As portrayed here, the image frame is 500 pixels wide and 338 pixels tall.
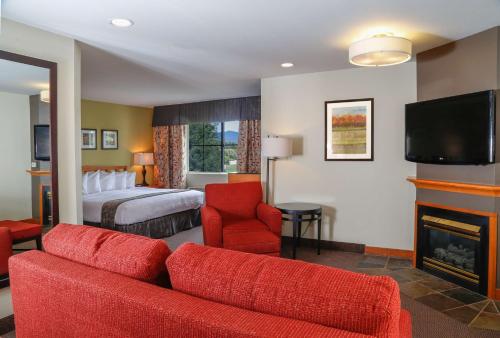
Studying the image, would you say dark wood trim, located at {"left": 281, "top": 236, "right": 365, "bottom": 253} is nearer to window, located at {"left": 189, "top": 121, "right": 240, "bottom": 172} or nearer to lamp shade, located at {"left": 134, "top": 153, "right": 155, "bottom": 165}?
window, located at {"left": 189, "top": 121, "right": 240, "bottom": 172}

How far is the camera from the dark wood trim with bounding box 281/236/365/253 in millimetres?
4424

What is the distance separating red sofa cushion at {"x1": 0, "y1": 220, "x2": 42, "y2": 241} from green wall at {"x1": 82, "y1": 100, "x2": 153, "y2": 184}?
4.00m

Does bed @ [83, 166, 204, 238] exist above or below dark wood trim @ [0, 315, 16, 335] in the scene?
above

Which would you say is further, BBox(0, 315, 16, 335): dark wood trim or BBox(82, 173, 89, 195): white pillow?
BBox(82, 173, 89, 195): white pillow

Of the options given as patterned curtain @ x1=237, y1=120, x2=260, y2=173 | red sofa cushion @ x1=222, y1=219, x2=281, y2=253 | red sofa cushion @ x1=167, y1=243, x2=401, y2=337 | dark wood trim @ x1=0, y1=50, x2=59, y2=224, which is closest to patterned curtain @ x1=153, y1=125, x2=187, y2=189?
patterned curtain @ x1=237, y1=120, x2=260, y2=173

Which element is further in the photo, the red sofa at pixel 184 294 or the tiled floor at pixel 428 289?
the tiled floor at pixel 428 289

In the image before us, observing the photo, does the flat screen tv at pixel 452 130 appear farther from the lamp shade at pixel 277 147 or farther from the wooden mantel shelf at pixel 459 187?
the lamp shade at pixel 277 147

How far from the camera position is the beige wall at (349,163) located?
4.14 meters

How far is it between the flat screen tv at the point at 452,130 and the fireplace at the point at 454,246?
1.81 feet

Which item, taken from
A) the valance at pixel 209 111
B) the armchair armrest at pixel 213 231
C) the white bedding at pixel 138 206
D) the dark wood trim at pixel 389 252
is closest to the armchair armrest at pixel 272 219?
the armchair armrest at pixel 213 231

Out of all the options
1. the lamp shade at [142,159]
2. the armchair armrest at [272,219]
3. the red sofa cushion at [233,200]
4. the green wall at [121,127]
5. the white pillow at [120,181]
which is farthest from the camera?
the lamp shade at [142,159]

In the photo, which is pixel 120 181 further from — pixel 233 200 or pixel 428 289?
pixel 428 289

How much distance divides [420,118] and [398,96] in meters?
0.56

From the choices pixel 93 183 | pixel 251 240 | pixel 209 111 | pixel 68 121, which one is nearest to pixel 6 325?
pixel 68 121
